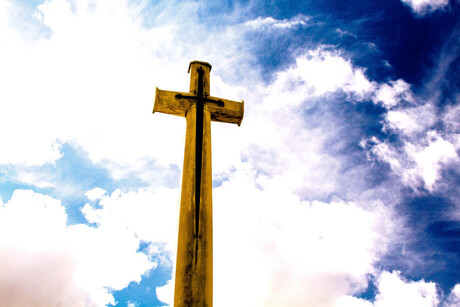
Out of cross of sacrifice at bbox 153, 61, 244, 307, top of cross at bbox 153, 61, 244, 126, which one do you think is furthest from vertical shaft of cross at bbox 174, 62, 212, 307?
top of cross at bbox 153, 61, 244, 126

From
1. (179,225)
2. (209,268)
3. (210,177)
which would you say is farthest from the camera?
(210,177)

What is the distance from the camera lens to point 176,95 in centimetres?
525

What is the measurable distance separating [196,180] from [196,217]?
1.74 feet

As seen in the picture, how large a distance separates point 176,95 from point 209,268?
2726mm

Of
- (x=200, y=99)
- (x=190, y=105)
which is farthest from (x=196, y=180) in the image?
(x=200, y=99)

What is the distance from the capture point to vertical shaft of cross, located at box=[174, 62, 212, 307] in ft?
11.8

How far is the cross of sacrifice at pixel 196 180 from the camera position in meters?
3.62

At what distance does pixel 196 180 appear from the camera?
437 cm

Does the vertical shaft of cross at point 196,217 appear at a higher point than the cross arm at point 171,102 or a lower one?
lower

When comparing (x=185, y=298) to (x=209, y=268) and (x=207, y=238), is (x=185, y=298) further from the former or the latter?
(x=207, y=238)

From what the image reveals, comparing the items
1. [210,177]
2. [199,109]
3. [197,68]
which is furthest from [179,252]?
[197,68]

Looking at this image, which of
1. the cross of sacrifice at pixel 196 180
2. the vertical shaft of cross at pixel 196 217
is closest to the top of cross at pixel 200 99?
the cross of sacrifice at pixel 196 180

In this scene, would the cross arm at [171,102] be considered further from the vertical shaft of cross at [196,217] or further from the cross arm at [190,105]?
the vertical shaft of cross at [196,217]

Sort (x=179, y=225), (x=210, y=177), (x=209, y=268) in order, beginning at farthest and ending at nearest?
(x=210, y=177), (x=179, y=225), (x=209, y=268)
